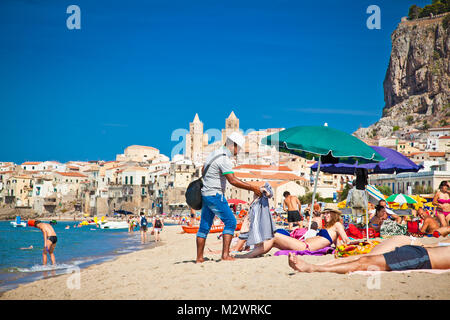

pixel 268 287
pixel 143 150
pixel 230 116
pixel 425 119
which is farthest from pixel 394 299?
pixel 230 116

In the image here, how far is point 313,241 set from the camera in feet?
21.3

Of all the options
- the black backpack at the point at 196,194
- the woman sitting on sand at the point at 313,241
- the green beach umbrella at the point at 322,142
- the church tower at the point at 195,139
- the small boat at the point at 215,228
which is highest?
the church tower at the point at 195,139

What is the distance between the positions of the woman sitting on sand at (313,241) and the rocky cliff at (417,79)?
292 ft

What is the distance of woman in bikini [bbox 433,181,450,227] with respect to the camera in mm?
9699

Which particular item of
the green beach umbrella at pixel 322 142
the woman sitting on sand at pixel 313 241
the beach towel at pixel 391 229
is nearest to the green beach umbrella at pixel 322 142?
the green beach umbrella at pixel 322 142

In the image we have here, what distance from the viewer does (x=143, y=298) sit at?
3977 millimetres

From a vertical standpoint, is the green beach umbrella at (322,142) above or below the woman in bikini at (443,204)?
above

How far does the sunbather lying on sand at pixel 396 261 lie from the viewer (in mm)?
4410

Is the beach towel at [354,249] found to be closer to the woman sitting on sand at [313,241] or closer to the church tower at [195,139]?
the woman sitting on sand at [313,241]

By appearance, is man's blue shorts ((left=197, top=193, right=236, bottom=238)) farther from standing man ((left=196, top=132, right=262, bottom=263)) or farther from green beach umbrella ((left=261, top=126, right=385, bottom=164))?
green beach umbrella ((left=261, top=126, right=385, bottom=164))

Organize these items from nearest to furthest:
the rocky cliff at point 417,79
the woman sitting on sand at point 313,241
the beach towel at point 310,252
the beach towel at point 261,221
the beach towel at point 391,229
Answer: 1. the beach towel at point 261,221
2. the woman sitting on sand at point 313,241
3. the beach towel at point 310,252
4. the beach towel at point 391,229
5. the rocky cliff at point 417,79

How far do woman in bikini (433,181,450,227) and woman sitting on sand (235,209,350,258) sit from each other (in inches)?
161

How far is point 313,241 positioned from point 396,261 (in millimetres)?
2084

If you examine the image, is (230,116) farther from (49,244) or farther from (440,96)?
(49,244)
